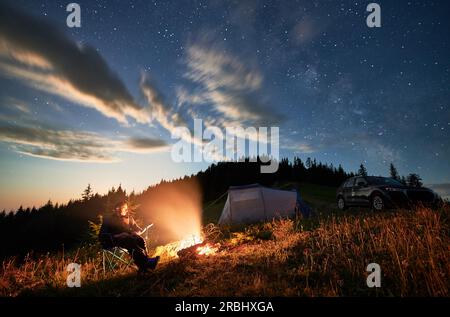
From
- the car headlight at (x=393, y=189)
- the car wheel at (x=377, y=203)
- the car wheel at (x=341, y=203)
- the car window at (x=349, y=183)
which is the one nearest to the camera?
the car headlight at (x=393, y=189)

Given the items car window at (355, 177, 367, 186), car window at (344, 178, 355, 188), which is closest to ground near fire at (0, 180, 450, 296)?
car window at (355, 177, 367, 186)

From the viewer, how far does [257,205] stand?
62.7 ft

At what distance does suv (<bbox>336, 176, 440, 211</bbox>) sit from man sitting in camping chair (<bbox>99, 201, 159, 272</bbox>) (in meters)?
9.44

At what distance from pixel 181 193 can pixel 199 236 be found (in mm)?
71566

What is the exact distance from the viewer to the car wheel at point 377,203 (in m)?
12.2

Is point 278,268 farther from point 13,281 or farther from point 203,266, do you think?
point 13,281

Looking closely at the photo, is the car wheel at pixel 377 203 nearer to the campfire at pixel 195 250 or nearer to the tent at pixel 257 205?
the tent at pixel 257 205

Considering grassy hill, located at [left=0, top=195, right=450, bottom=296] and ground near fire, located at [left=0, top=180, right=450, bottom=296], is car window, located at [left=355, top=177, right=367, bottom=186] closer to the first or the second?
grassy hill, located at [left=0, top=195, right=450, bottom=296]

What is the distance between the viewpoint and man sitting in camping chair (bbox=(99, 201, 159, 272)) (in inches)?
247

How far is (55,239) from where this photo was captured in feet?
192

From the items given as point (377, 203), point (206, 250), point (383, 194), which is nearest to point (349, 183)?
point (377, 203)

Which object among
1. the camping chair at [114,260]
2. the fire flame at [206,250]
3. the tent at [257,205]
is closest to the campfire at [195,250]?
the fire flame at [206,250]

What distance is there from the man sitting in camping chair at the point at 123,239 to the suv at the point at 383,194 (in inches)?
372
